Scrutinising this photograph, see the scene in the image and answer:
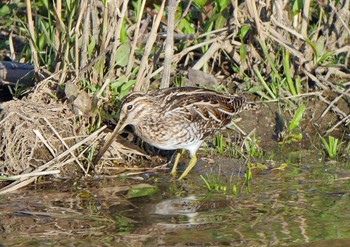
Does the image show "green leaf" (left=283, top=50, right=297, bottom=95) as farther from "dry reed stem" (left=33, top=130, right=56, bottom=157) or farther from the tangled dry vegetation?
"dry reed stem" (left=33, top=130, right=56, bottom=157)

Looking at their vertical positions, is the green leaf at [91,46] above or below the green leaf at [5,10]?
below

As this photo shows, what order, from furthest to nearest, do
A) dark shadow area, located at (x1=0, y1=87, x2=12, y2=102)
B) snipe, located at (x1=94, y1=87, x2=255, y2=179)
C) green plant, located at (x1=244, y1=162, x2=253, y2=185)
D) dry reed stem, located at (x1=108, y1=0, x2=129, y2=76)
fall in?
dark shadow area, located at (x1=0, y1=87, x2=12, y2=102), dry reed stem, located at (x1=108, y1=0, x2=129, y2=76), snipe, located at (x1=94, y1=87, x2=255, y2=179), green plant, located at (x1=244, y1=162, x2=253, y2=185)

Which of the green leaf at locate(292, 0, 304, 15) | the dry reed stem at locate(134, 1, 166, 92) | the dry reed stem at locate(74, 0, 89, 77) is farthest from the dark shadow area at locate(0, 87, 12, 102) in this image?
the green leaf at locate(292, 0, 304, 15)

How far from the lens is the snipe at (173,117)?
6.70m

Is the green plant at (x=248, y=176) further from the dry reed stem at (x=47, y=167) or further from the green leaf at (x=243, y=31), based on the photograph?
the green leaf at (x=243, y=31)

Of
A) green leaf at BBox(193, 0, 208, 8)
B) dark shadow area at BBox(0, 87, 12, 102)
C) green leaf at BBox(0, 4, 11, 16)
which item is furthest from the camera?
green leaf at BBox(0, 4, 11, 16)

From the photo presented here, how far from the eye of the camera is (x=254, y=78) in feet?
26.5

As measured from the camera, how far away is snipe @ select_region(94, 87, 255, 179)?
6699 millimetres

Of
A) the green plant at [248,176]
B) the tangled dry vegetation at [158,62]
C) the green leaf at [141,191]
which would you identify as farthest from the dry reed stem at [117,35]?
the green plant at [248,176]

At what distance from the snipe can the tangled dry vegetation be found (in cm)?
31

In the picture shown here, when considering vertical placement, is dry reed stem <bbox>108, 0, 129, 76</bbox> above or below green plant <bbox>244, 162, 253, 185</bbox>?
above

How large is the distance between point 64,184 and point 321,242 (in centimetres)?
223

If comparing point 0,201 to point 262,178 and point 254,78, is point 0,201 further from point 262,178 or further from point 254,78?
point 254,78

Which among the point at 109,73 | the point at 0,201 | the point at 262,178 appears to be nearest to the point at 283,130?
the point at 262,178
